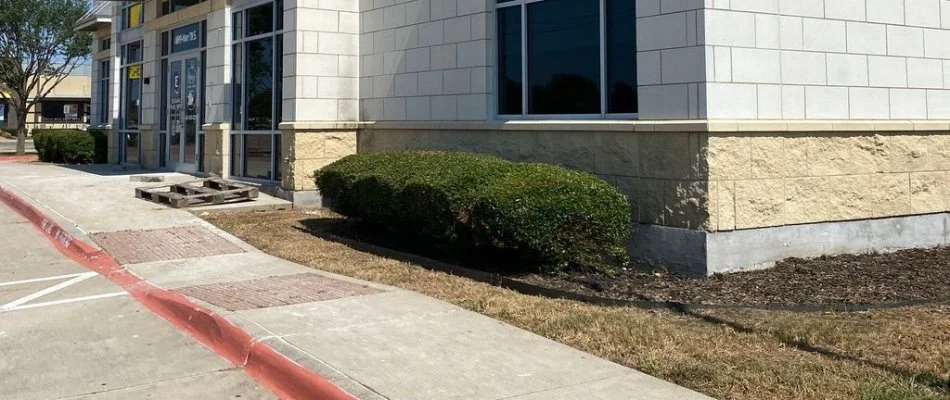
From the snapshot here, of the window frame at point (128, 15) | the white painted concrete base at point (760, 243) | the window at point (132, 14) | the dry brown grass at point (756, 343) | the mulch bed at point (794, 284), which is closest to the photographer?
the dry brown grass at point (756, 343)

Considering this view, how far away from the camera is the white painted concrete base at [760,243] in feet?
26.4

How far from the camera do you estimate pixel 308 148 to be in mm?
13438

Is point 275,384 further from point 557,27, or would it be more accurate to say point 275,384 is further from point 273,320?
point 557,27

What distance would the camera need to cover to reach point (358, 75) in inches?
546

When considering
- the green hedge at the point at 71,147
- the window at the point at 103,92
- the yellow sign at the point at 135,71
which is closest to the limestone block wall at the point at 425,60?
the yellow sign at the point at 135,71

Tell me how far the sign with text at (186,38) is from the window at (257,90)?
2.07 m

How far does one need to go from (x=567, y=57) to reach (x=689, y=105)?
7.02ft

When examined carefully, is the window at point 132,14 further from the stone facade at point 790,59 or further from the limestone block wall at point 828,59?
the limestone block wall at point 828,59

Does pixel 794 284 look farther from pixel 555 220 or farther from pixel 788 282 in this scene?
pixel 555 220

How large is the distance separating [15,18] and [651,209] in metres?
31.6

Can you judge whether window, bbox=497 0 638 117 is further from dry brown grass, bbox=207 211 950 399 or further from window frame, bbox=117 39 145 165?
window frame, bbox=117 39 145 165

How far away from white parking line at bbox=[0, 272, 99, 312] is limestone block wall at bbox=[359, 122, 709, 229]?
5146 millimetres

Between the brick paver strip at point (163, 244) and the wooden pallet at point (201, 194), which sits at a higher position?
the wooden pallet at point (201, 194)

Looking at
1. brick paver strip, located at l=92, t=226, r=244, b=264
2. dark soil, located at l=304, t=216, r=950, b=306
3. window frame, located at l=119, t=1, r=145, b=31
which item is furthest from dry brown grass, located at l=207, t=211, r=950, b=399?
window frame, located at l=119, t=1, r=145, b=31
